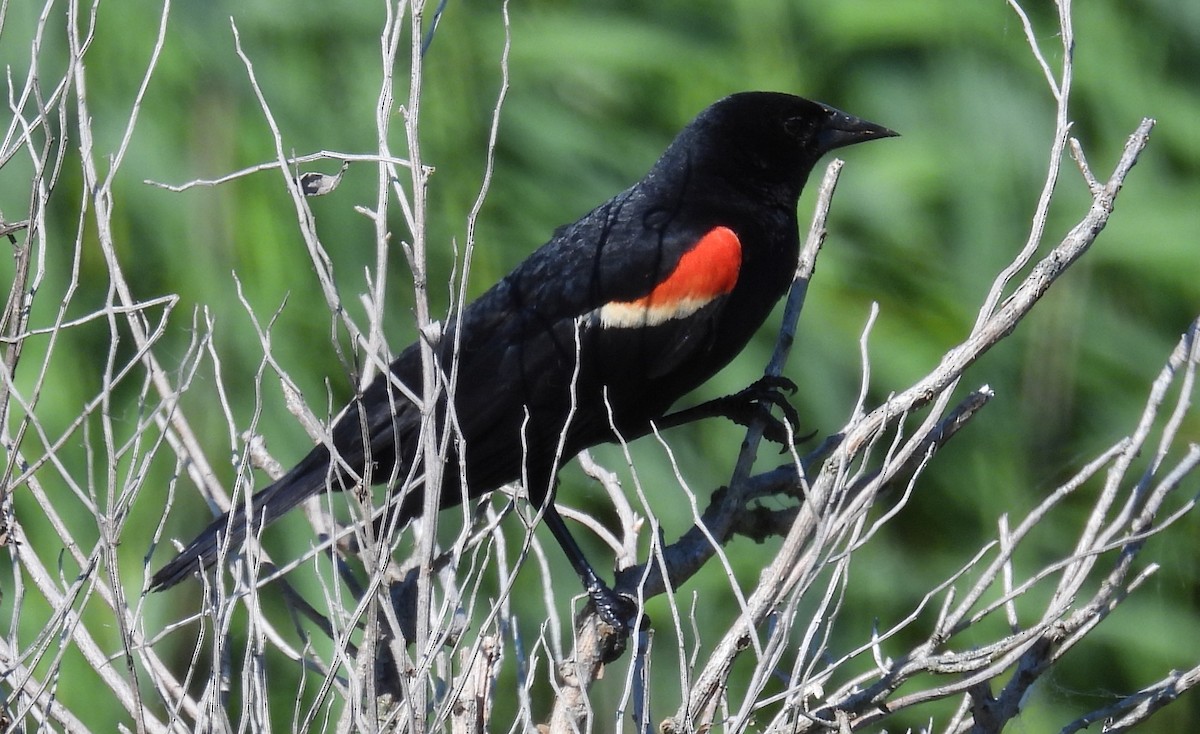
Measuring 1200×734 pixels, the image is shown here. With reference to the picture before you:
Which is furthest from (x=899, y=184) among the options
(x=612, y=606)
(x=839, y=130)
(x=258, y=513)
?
(x=258, y=513)

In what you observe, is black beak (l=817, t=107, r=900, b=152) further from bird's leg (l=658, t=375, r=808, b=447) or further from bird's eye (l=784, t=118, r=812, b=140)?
bird's leg (l=658, t=375, r=808, b=447)

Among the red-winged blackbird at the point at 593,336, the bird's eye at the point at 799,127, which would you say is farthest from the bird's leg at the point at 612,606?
the bird's eye at the point at 799,127

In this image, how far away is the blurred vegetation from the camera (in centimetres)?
364

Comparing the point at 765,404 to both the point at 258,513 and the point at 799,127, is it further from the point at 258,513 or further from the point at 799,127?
the point at 258,513

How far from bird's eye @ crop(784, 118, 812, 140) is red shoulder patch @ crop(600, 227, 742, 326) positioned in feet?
1.38

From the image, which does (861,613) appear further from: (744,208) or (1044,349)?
(744,208)

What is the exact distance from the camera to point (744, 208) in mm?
2727

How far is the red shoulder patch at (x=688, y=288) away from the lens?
2.53m

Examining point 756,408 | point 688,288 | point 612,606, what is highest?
point 688,288

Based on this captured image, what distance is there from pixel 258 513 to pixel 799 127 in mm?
1410

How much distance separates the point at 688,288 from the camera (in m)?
2.53

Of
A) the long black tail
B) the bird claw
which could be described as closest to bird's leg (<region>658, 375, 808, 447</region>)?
the bird claw

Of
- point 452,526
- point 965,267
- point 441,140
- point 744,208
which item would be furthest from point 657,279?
point 965,267

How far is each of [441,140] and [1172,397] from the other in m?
2.30
